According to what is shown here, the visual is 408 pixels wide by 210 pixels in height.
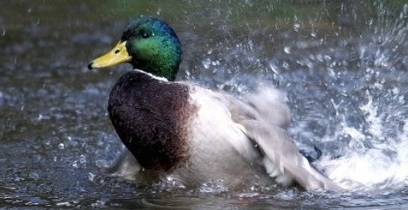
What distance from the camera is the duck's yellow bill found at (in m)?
5.12

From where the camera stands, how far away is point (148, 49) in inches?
205

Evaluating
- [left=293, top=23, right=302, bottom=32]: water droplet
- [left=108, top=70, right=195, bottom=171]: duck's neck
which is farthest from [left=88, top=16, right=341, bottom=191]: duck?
[left=293, top=23, right=302, bottom=32]: water droplet

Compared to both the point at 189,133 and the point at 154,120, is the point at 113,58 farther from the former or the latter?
the point at 189,133

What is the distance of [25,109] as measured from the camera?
689 centimetres

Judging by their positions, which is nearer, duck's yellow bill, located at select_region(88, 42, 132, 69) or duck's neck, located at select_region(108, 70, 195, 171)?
duck's neck, located at select_region(108, 70, 195, 171)

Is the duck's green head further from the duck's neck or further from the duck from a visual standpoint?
the duck's neck

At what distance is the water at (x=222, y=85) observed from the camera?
492cm

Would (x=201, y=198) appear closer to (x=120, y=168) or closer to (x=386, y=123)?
(x=120, y=168)

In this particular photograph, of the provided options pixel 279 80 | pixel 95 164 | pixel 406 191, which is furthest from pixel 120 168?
pixel 279 80

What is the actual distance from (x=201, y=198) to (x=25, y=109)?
242 centimetres

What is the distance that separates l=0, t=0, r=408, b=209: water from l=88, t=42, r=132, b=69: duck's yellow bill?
0.57 meters

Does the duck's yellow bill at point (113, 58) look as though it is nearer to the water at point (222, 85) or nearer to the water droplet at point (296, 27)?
the water at point (222, 85)

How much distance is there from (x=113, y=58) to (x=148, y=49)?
182 mm

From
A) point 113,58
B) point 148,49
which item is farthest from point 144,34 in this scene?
point 113,58
